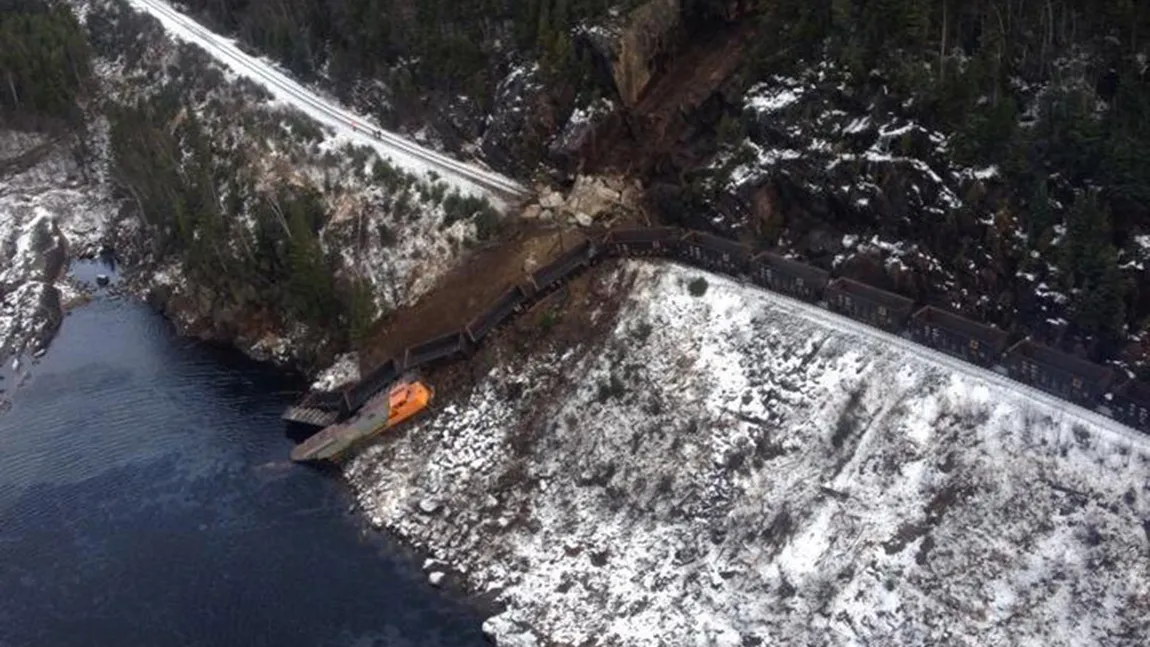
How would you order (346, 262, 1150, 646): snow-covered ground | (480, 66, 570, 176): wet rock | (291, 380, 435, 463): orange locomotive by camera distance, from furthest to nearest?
1. (480, 66, 570, 176): wet rock
2. (291, 380, 435, 463): orange locomotive
3. (346, 262, 1150, 646): snow-covered ground

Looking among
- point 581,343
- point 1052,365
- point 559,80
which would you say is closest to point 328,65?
point 559,80

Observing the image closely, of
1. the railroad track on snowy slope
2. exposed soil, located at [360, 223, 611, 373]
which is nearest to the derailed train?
exposed soil, located at [360, 223, 611, 373]

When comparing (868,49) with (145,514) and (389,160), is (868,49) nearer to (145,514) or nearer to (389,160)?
(389,160)

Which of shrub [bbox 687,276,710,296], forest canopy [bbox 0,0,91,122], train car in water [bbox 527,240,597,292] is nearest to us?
shrub [bbox 687,276,710,296]

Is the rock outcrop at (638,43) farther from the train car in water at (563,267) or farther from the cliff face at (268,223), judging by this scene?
the cliff face at (268,223)

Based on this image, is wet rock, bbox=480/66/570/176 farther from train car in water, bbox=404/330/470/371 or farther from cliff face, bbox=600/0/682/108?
train car in water, bbox=404/330/470/371

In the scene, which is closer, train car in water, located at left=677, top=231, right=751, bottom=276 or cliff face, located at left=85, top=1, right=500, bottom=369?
train car in water, located at left=677, top=231, right=751, bottom=276

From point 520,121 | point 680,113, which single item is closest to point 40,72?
point 520,121
